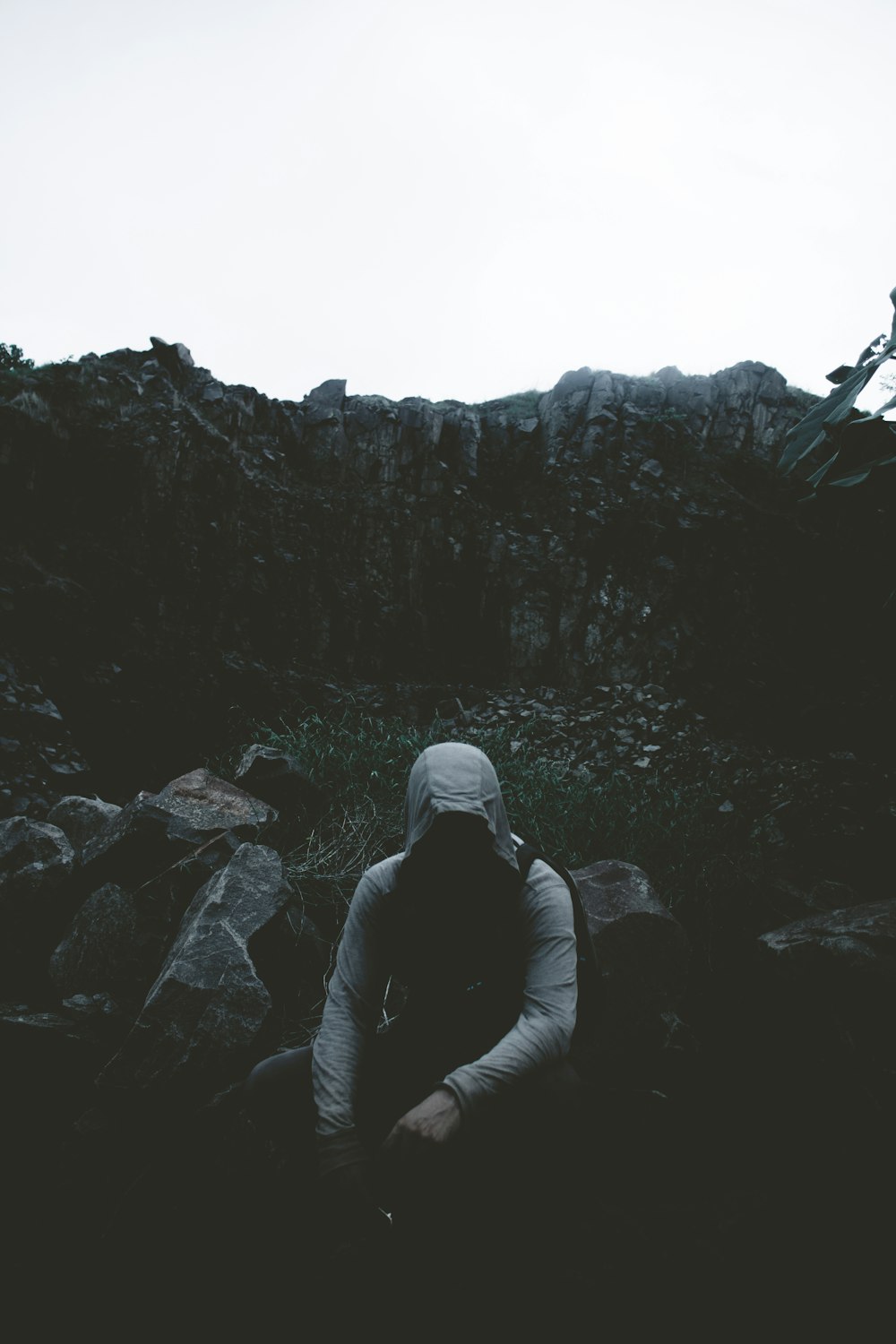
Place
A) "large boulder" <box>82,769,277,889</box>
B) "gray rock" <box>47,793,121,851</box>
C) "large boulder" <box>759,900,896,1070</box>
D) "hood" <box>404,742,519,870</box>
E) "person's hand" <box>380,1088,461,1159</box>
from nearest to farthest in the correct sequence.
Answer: "person's hand" <box>380,1088,461,1159</box> < "hood" <box>404,742,519,870</box> < "large boulder" <box>759,900,896,1070</box> < "large boulder" <box>82,769,277,889</box> < "gray rock" <box>47,793,121,851</box>

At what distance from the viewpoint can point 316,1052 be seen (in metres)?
1.71

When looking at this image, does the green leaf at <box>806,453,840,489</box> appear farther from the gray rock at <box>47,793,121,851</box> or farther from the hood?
the gray rock at <box>47,793,121,851</box>

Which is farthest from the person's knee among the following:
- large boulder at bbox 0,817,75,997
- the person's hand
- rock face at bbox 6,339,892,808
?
rock face at bbox 6,339,892,808

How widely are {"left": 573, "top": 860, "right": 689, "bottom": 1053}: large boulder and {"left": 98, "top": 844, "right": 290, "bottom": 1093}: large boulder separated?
4.18 ft

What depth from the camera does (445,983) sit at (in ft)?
5.83

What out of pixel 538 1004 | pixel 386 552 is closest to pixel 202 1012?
pixel 538 1004

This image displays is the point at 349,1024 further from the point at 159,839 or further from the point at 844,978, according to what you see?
the point at 844,978

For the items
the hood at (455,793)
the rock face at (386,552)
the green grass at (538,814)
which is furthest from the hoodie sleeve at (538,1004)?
the rock face at (386,552)

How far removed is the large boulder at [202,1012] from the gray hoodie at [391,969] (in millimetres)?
736

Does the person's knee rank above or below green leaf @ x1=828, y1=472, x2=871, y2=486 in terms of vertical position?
below

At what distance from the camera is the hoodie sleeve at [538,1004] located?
1.56 m

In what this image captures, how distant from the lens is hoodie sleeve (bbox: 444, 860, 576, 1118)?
1557mm

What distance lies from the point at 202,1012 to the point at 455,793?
52.2 inches

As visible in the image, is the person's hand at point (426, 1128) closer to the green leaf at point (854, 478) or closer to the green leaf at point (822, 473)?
the green leaf at point (854, 478)
